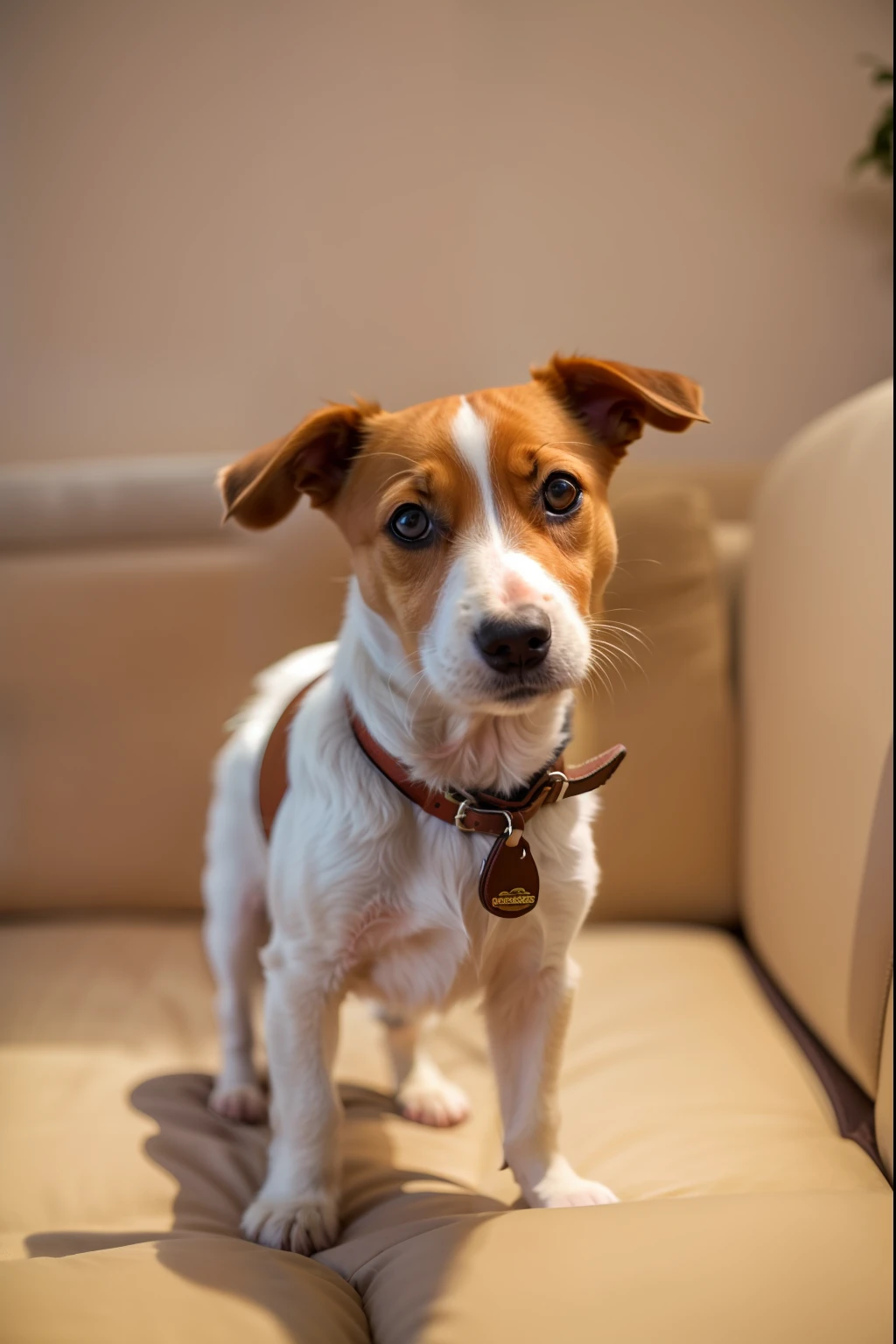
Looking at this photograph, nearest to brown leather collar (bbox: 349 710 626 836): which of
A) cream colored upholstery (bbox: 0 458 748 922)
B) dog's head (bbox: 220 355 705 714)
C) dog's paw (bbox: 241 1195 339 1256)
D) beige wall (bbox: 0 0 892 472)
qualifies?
dog's head (bbox: 220 355 705 714)

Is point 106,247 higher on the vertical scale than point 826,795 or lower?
higher

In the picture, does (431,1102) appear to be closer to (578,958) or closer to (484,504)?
(578,958)

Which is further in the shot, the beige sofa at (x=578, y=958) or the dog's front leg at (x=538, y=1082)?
the dog's front leg at (x=538, y=1082)

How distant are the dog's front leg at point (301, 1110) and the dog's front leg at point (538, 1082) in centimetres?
20

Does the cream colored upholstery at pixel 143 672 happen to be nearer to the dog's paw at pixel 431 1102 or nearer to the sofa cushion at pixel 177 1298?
the dog's paw at pixel 431 1102

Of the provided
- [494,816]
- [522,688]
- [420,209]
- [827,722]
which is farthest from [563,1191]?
[420,209]

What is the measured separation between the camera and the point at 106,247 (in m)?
1.63

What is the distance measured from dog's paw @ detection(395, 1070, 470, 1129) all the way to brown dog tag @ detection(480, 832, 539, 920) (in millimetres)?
521

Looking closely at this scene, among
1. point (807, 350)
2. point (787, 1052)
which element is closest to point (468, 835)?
point (787, 1052)

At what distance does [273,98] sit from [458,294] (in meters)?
0.53

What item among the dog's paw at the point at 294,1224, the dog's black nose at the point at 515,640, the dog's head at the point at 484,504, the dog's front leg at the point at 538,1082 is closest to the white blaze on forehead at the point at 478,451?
the dog's head at the point at 484,504

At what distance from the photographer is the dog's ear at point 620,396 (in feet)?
3.29

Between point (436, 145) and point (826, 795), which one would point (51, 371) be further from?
point (826, 795)

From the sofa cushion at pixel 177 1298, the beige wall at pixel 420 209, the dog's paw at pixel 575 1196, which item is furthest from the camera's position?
the beige wall at pixel 420 209
